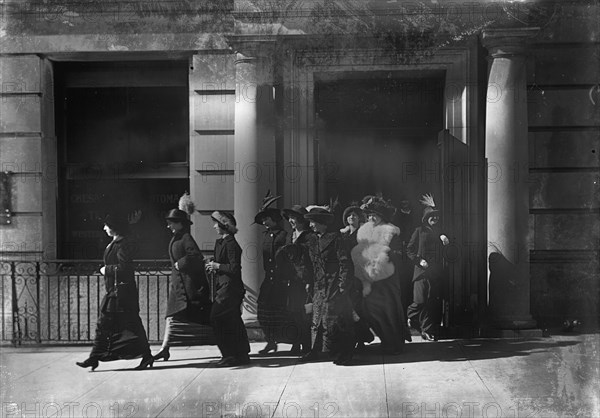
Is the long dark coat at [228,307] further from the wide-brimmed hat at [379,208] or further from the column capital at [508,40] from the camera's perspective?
the column capital at [508,40]

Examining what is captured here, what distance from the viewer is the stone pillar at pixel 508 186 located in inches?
409

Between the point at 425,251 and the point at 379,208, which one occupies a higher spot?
the point at 379,208

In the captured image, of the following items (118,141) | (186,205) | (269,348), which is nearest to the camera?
(269,348)

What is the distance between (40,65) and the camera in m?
11.0

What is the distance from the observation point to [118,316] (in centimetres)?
904

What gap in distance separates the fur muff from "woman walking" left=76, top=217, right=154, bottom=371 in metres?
2.95

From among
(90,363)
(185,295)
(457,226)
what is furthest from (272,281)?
(457,226)

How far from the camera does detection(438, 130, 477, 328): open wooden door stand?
10633 millimetres

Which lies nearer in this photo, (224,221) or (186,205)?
(224,221)

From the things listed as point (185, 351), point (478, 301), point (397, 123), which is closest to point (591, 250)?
point (478, 301)

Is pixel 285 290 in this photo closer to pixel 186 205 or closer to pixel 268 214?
pixel 268 214

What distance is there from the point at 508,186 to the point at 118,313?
5.70m

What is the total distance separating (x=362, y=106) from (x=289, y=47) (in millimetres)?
1495

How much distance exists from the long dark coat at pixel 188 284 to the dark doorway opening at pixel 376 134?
258 cm
